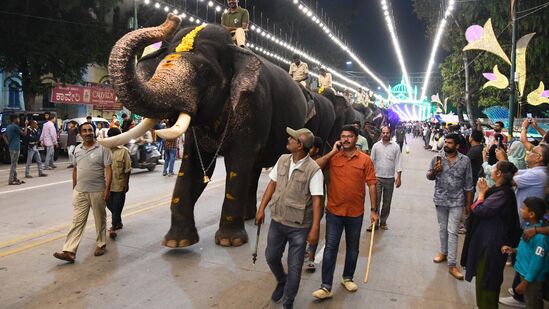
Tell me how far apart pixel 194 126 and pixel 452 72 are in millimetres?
32591

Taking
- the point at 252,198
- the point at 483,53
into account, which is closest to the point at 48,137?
the point at 252,198

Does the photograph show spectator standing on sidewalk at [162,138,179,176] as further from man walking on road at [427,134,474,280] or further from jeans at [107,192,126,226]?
man walking on road at [427,134,474,280]

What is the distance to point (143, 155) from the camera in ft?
47.9

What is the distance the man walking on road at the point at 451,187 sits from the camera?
5.90 meters

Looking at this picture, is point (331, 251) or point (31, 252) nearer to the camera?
point (331, 251)

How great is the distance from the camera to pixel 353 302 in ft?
15.7

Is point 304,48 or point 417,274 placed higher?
point 304,48

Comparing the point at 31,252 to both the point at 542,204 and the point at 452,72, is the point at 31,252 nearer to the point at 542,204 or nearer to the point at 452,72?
the point at 542,204

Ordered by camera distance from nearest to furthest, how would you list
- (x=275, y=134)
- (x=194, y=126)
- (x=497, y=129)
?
1. (x=194, y=126)
2. (x=275, y=134)
3. (x=497, y=129)

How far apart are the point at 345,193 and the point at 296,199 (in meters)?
0.75

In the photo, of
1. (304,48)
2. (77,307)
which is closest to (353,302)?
(77,307)

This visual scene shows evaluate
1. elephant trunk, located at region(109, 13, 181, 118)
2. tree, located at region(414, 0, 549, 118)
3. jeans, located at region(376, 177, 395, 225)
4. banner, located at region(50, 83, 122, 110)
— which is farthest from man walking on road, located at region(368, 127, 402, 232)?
tree, located at region(414, 0, 549, 118)

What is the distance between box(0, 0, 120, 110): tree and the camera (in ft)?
70.3

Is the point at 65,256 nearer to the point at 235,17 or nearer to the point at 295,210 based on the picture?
the point at 295,210
